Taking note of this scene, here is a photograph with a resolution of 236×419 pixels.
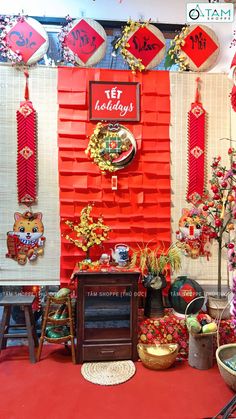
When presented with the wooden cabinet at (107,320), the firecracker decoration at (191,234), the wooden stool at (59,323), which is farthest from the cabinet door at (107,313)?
the firecracker decoration at (191,234)

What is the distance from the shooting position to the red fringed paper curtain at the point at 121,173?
3.21 meters

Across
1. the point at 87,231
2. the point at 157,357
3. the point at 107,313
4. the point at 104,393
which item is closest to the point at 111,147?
the point at 87,231

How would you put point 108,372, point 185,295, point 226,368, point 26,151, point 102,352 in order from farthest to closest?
point 26,151 → point 185,295 → point 102,352 → point 108,372 → point 226,368

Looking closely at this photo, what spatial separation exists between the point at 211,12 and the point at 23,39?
1.63 metres

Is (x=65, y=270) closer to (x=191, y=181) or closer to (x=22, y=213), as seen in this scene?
(x=22, y=213)

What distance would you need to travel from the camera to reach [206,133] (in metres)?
3.36

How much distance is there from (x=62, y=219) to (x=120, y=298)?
0.90 metres

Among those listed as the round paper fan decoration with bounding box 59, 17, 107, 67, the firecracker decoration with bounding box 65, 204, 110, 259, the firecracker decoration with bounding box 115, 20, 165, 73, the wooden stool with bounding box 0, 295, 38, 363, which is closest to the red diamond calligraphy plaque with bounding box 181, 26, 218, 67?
the firecracker decoration with bounding box 115, 20, 165, 73

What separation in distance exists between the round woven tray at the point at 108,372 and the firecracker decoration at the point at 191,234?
3.82 ft

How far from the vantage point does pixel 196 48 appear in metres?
3.25

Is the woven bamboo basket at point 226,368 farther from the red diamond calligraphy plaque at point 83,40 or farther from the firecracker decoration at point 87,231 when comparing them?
the red diamond calligraphy plaque at point 83,40

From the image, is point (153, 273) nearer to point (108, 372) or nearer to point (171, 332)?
point (171, 332)

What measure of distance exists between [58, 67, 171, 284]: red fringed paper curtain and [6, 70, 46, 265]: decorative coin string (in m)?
0.24

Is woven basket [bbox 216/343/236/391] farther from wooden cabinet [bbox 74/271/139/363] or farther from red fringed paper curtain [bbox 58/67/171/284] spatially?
red fringed paper curtain [bbox 58/67/171/284]
